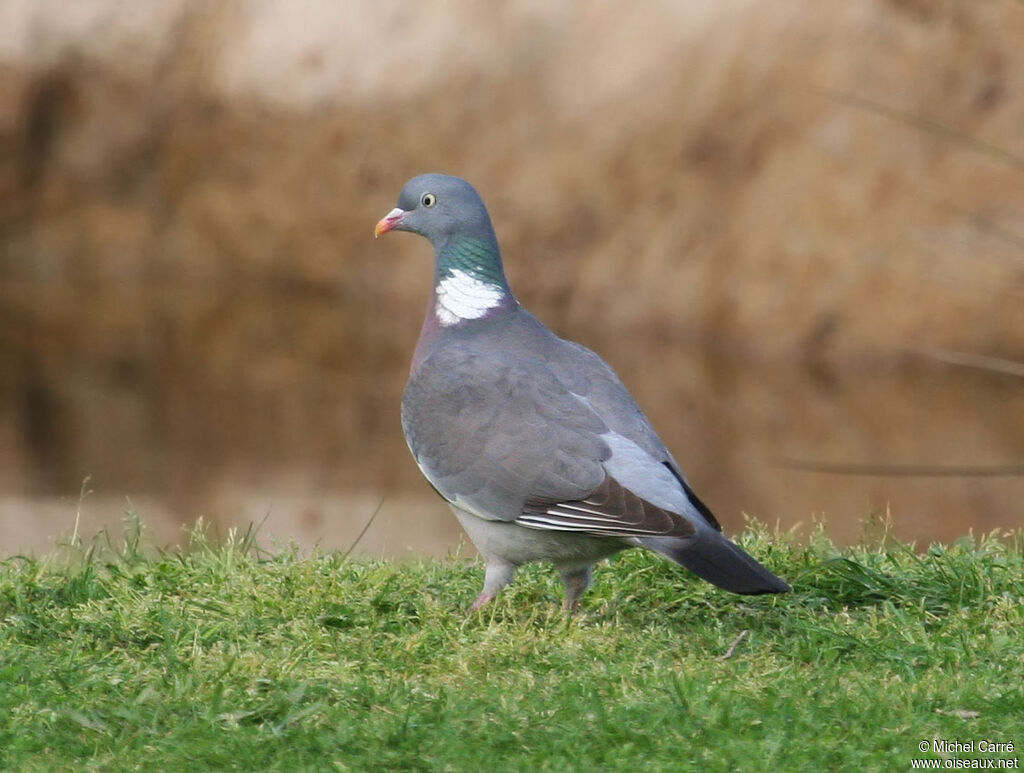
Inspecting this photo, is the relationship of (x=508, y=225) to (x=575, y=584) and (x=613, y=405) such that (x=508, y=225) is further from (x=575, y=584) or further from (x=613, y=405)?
(x=575, y=584)

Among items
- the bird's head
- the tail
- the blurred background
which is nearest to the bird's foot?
the tail

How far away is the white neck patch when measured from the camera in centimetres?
461

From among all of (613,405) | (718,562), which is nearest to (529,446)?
(613,405)

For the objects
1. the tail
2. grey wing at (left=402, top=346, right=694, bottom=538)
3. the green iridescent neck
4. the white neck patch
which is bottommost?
the tail

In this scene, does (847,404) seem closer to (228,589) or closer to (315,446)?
(315,446)

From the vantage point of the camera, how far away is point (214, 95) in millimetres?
15500

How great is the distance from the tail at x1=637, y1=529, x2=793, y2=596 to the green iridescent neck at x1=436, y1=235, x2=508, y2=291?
1146mm

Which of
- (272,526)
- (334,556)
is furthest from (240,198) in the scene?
(334,556)

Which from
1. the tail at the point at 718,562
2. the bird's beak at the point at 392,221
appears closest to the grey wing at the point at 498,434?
the tail at the point at 718,562

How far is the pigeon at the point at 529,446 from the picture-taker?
3.93 meters

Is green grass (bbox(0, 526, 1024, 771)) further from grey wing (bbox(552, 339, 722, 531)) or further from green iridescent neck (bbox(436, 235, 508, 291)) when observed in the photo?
green iridescent neck (bbox(436, 235, 508, 291))

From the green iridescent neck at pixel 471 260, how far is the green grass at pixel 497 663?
937 millimetres

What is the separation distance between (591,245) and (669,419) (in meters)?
4.29

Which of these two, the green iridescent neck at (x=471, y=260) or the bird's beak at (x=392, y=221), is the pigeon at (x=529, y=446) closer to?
the green iridescent neck at (x=471, y=260)
